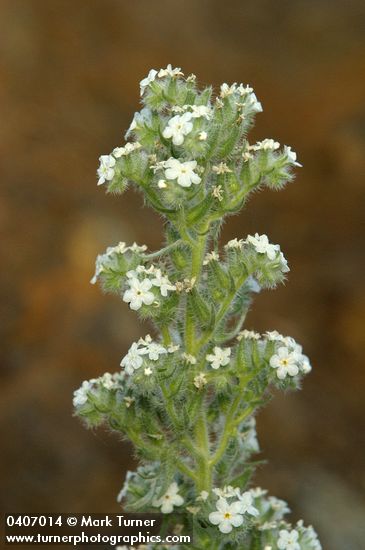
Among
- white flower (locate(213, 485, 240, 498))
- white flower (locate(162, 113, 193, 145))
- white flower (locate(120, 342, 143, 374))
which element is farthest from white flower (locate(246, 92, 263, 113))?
white flower (locate(213, 485, 240, 498))

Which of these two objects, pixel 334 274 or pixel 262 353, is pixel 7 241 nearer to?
pixel 334 274

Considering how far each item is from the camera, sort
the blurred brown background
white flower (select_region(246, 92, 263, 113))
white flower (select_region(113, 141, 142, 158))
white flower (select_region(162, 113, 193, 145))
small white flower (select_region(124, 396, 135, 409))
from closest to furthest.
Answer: white flower (select_region(162, 113, 193, 145)) → white flower (select_region(113, 141, 142, 158)) → white flower (select_region(246, 92, 263, 113)) → small white flower (select_region(124, 396, 135, 409)) → the blurred brown background

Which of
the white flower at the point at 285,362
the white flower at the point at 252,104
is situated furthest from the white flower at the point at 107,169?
the white flower at the point at 285,362

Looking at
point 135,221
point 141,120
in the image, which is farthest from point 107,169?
point 135,221

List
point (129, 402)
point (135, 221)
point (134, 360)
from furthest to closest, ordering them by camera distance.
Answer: point (135, 221)
point (129, 402)
point (134, 360)

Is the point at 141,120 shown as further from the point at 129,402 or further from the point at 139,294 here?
the point at 129,402

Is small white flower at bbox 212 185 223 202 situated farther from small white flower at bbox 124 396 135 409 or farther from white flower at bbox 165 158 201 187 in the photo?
small white flower at bbox 124 396 135 409
